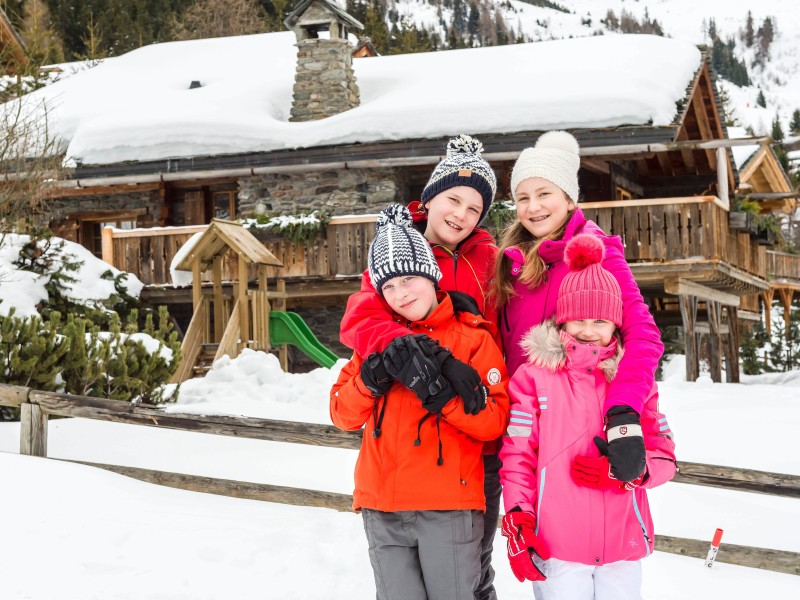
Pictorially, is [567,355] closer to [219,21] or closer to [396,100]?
[396,100]

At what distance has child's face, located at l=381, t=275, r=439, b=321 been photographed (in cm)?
290

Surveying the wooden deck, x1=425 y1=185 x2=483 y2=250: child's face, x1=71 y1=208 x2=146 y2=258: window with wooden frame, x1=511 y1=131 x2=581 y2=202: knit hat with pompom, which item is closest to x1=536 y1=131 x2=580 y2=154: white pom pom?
x1=511 y1=131 x2=581 y2=202: knit hat with pompom

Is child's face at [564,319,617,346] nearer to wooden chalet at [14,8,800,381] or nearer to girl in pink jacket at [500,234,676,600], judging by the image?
girl in pink jacket at [500,234,676,600]

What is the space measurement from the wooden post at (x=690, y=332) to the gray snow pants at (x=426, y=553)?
1244 centimetres

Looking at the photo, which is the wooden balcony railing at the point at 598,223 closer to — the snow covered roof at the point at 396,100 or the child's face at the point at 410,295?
the snow covered roof at the point at 396,100

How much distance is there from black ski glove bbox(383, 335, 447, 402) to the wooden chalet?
11.3 meters

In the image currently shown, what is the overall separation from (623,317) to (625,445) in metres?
0.48

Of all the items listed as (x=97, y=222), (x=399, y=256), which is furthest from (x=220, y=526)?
(x=97, y=222)

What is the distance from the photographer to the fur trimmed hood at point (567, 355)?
2846 millimetres

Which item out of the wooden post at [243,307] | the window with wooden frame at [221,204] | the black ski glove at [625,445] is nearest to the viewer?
the black ski glove at [625,445]

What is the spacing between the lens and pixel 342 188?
1647cm

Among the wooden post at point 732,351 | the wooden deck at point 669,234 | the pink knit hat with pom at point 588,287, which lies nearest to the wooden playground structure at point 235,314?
the wooden deck at point 669,234

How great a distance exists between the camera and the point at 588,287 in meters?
2.89

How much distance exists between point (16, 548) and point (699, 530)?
4.40 m
